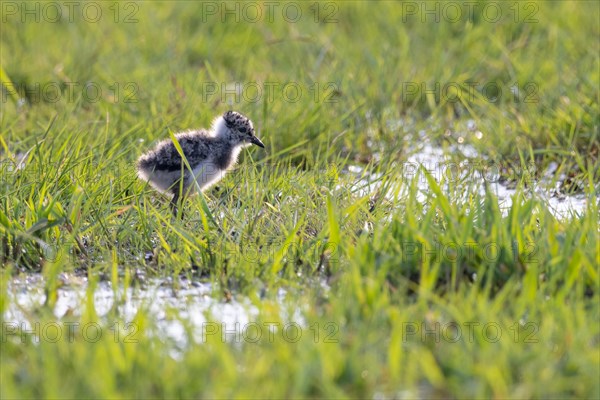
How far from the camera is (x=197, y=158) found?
5.36 meters

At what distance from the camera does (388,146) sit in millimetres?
6387

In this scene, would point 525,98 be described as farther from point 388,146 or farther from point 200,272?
point 200,272

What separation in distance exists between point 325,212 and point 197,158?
91 cm

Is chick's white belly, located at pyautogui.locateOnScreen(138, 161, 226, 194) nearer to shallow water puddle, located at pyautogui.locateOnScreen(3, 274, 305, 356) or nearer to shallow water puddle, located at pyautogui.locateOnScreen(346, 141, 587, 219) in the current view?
shallow water puddle, located at pyautogui.locateOnScreen(346, 141, 587, 219)

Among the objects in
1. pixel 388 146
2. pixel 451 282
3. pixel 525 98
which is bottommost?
pixel 451 282

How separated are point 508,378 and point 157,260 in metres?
1.80

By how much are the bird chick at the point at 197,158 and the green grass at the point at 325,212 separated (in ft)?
0.37

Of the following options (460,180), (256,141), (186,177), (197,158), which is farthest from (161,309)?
(460,180)

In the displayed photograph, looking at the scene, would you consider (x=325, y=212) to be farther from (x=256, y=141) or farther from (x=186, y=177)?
(x=256, y=141)

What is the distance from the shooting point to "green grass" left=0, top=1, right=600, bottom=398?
127 inches

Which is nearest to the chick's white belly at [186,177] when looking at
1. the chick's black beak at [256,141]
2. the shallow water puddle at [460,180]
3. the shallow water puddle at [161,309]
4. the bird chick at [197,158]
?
the bird chick at [197,158]

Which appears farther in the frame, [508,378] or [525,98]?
[525,98]

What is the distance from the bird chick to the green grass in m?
0.11

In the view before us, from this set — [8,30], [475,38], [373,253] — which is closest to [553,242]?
[373,253]
